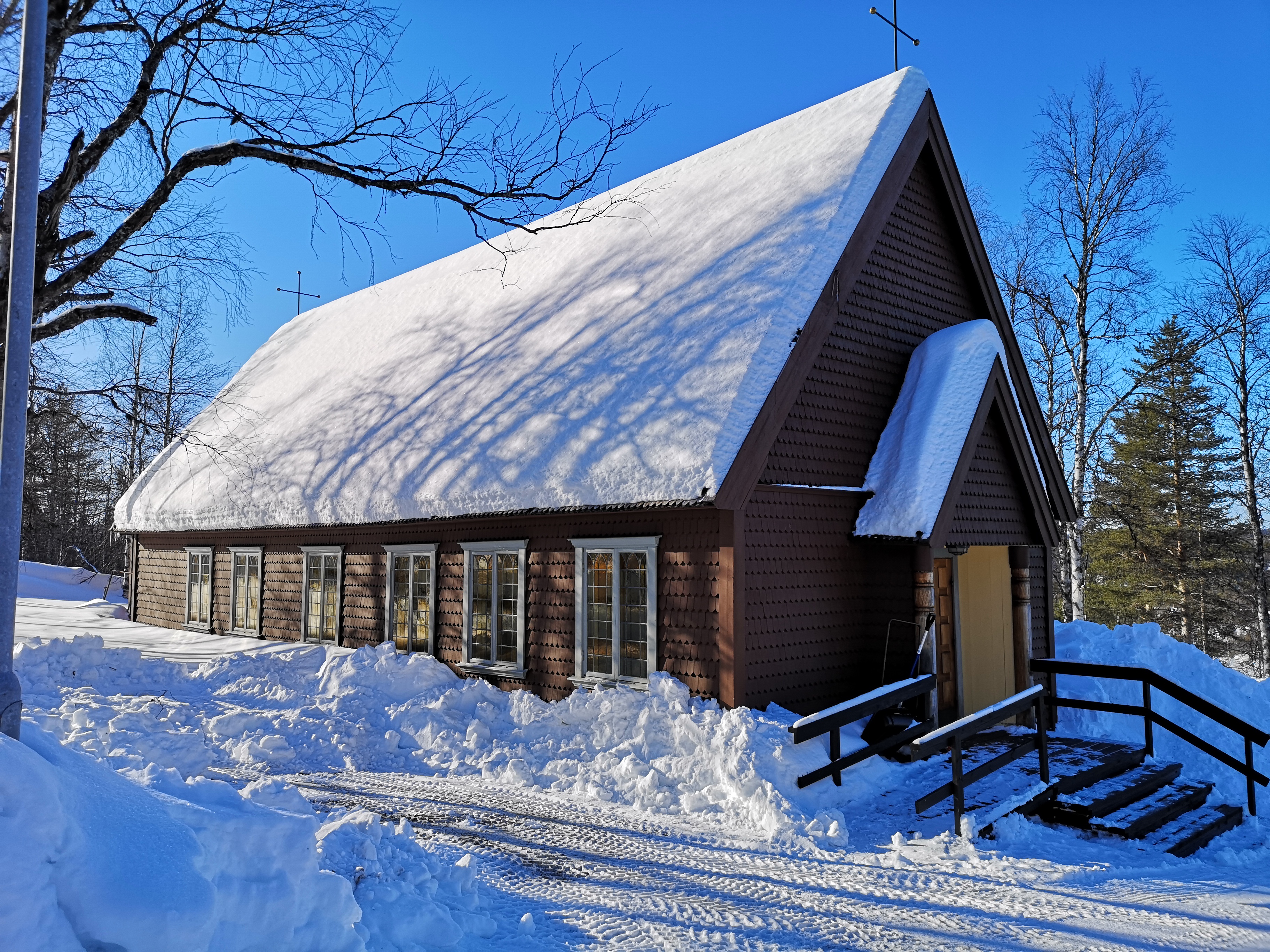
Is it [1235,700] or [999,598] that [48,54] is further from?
[1235,700]

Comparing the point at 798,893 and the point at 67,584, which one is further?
the point at 67,584

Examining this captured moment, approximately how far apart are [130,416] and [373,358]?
11258 millimetres

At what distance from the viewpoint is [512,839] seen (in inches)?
292

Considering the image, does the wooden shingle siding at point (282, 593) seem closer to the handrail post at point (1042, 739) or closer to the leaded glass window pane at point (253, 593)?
the leaded glass window pane at point (253, 593)

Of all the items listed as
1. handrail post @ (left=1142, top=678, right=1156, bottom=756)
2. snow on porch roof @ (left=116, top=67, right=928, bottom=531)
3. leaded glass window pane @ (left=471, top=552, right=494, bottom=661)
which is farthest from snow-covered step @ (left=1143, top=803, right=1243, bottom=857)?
leaded glass window pane @ (left=471, top=552, right=494, bottom=661)

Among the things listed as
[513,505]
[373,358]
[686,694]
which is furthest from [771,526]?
[373,358]

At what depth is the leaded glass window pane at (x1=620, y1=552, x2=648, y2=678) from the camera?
1126cm

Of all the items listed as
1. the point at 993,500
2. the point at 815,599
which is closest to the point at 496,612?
the point at 815,599

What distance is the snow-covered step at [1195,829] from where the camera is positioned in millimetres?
8000

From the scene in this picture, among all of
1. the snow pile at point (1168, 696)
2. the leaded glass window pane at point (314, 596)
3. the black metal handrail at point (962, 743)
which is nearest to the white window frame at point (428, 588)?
the leaded glass window pane at point (314, 596)

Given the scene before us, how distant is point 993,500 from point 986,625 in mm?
2644

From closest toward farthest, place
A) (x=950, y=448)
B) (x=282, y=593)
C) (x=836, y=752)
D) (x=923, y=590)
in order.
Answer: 1. (x=836, y=752)
2. (x=923, y=590)
3. (x=950, y=448)
4. (x=282, y=593)

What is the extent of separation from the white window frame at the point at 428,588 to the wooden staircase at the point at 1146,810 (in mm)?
9420

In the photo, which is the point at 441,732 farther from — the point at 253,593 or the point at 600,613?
the point at 253,593
